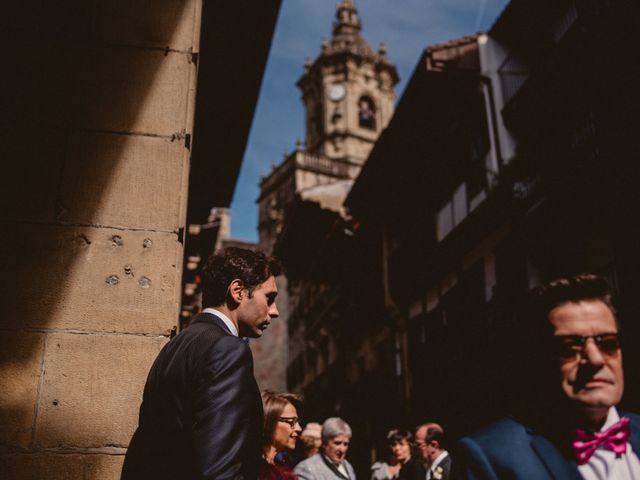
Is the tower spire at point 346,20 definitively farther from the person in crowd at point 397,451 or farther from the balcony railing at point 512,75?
the person in crowd at point 397,451

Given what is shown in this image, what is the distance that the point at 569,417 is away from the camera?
185cm

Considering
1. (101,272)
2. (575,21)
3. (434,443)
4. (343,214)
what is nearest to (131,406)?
(101,272)

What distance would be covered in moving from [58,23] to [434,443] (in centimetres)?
540

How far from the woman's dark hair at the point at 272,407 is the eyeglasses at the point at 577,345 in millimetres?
2700

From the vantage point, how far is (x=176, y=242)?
10.3ft

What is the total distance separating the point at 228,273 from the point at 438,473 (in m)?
4.56

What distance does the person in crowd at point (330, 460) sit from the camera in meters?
5.52

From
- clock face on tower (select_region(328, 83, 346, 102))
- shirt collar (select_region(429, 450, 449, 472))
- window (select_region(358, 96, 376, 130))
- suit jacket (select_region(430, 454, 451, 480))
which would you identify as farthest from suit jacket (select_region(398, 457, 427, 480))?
window (select_region(358, 96, 376, 130))

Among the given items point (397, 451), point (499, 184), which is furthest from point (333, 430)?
point (499, 184)

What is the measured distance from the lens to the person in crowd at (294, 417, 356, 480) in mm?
5523

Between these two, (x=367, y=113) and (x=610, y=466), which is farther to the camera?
(x=367, y=113)

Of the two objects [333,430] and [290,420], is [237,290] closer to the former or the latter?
[290,420]

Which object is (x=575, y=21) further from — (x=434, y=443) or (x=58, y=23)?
(x=58, y=23)

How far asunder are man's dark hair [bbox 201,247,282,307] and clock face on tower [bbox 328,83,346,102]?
2084 inches
